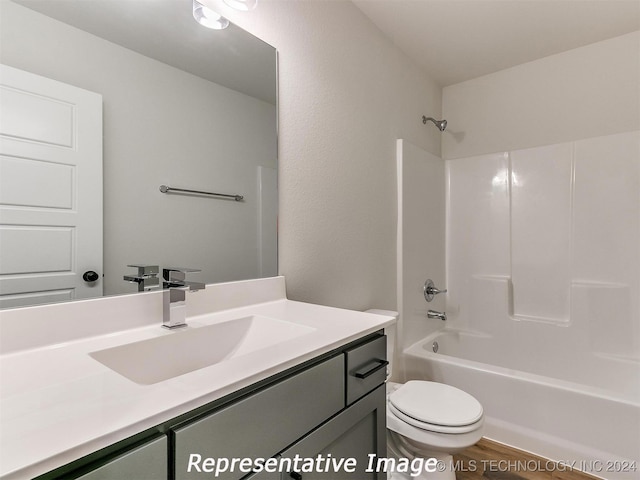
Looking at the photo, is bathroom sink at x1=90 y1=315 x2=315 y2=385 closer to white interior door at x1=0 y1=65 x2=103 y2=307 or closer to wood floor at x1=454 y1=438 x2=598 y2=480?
white interior door at x1=0 y1=65 x2=103 y2=307

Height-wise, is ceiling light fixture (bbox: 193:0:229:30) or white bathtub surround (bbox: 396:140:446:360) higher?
ceiling light fixture (bbox: 193:0:229:30)

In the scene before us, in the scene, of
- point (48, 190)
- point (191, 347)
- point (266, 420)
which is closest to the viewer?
point (266, 420)

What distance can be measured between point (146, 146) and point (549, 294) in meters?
2.62

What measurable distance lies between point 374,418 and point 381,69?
75.4 inches

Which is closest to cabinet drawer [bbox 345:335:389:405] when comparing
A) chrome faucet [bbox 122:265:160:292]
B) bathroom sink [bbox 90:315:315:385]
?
bathroom sink [bbox 90:315:315:385]

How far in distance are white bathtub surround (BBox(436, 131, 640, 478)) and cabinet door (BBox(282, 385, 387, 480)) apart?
120 centimetres

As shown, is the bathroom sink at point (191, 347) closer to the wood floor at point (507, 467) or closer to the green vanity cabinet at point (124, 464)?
the green vanity cabinet at point (124, 464)

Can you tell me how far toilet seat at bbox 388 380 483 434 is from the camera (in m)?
1.34

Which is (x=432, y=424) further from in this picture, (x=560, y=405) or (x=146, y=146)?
(x=146, y=146)

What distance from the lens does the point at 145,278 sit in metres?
0.95

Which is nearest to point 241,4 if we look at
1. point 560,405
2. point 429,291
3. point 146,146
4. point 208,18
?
point 208,18

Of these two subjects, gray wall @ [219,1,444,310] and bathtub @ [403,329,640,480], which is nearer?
gray wall @ [219,1,444,310]

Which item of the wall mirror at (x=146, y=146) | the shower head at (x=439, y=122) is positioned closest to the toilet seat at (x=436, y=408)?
the wall mirror at (x=146, y=146)

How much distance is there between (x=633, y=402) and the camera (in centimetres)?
154
